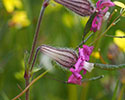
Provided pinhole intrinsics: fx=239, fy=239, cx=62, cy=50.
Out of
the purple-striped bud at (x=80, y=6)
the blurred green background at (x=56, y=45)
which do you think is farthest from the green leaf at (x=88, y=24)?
the blurred green background at (x=56, y=45)

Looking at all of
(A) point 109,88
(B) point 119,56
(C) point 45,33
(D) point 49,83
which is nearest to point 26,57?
(B) point 119,56

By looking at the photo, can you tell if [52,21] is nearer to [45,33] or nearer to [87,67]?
[45,33]

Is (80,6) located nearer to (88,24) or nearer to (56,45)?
(88,24)

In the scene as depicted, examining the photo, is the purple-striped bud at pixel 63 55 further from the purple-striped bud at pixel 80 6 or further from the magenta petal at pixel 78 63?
the purple-striped bud at pixel 80 6

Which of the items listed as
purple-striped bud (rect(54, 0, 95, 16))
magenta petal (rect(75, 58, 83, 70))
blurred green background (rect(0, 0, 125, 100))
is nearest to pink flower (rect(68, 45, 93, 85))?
magenta petal (rect(75, 58, 83, 70))

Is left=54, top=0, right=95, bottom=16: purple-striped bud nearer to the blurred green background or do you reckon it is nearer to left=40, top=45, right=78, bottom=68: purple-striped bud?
left=40, top=45, right=78, bottom=68: purple-striped bud
